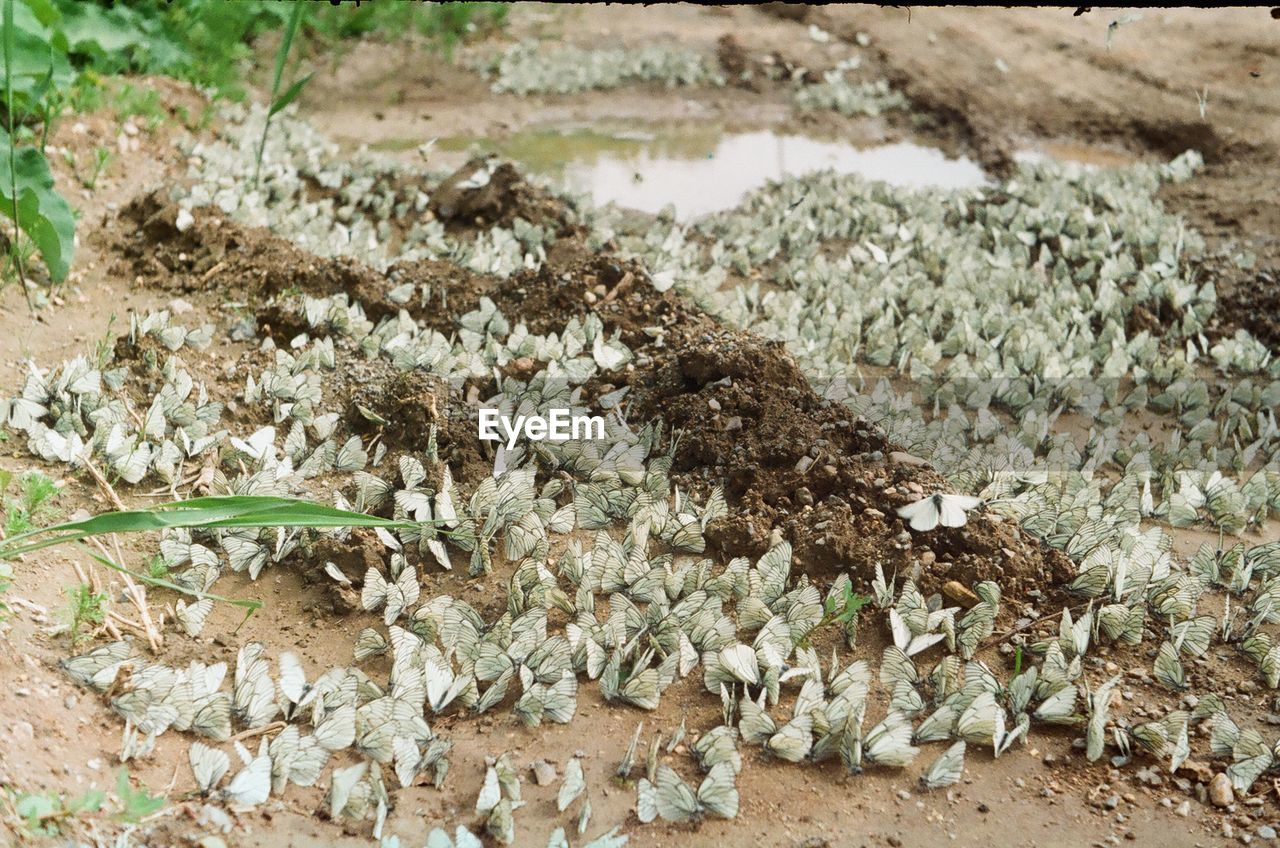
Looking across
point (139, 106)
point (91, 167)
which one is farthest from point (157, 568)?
point (139, 106)

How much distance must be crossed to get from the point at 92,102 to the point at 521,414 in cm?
328

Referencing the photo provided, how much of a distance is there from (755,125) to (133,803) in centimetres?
609

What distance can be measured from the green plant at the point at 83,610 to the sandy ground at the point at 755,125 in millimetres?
46

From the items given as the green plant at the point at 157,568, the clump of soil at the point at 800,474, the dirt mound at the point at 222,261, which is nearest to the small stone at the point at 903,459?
the clump of soil at the point at 800,474

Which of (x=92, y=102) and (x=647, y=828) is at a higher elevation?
(x=92, y=102)

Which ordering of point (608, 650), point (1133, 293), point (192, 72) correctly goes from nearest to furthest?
point (608, 650)
point (1133, 293)
point (192, 72)

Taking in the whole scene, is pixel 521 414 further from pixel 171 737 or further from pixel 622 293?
pixel 171 737

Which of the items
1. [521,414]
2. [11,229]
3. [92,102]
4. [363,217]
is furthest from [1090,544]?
[92,102]

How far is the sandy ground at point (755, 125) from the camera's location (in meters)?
2.63

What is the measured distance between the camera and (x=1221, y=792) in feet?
9.04

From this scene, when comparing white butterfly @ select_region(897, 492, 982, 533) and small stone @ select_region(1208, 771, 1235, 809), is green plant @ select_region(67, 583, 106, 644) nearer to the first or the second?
white butterfly @ select_region(897, 492, 982, 533)

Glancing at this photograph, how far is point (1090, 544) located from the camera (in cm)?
342

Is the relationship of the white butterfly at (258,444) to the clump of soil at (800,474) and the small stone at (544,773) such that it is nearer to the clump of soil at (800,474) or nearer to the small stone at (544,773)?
the clump of soil at (800,474)
